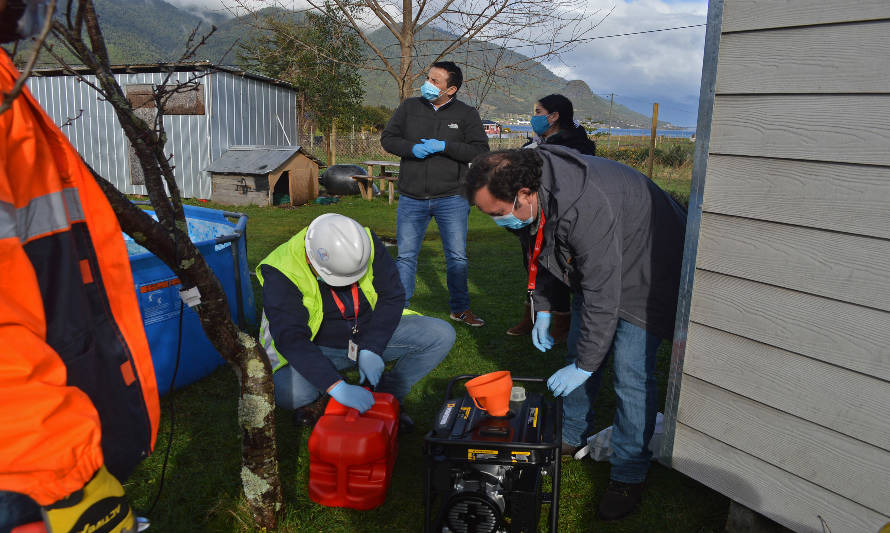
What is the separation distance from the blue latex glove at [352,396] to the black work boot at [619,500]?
113 cm

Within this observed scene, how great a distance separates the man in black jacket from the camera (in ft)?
15.8

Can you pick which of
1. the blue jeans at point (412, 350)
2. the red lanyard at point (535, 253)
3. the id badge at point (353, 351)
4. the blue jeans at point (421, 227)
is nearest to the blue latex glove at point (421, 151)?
the blue jeans at point (421, 227)

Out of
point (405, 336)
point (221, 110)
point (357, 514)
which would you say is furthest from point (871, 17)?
point (221, 110)

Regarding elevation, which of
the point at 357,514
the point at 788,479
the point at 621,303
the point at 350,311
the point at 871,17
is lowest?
the point at 357,514

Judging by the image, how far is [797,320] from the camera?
203 centimetres

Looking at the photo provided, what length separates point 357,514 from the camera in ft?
8.68

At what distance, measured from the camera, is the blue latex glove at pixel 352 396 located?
2.64 m

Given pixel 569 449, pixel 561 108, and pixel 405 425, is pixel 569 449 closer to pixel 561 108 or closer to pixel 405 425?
pixel 405 425

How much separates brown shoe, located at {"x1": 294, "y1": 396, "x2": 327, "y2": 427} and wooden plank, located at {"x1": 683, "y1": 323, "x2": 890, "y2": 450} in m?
2.04

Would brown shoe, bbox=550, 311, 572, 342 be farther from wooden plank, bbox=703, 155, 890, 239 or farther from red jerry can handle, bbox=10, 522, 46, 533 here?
red jerry can handle, bbox=10, 522, 46, 533

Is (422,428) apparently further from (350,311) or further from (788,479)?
(788,479)

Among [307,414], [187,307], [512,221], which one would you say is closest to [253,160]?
[187,307]

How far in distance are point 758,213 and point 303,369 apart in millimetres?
1970

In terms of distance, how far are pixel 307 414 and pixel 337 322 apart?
26.1 inches
